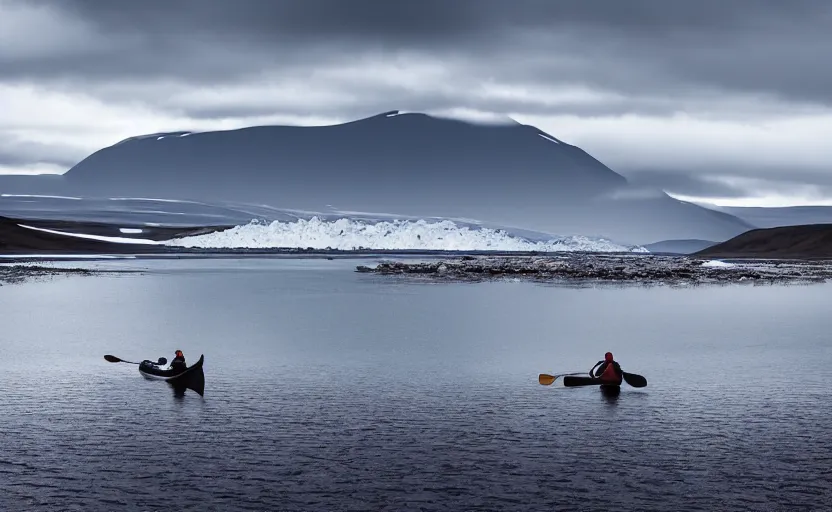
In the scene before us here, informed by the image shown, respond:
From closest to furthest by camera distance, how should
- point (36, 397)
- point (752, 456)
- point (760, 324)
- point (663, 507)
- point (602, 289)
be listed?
point (663, 507) → point (752, 456) → point (36, 397) → point (760, 324) → point (602, 289)

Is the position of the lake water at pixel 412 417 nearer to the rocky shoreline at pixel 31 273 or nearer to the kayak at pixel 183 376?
the kayak at pixel 183 376

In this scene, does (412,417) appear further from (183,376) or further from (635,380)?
(635,380)

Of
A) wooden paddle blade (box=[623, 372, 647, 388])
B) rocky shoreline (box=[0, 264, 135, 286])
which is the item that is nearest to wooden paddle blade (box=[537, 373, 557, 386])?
wooden paddle blade (box=[623, 372, 647, 388])

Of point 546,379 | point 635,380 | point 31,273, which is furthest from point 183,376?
point 31,273

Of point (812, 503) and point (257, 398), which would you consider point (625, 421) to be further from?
point (257, 398)

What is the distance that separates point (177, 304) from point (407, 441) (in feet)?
132

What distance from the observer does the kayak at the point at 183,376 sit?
2680 cm

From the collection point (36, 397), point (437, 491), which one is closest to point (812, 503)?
point (437, 491)

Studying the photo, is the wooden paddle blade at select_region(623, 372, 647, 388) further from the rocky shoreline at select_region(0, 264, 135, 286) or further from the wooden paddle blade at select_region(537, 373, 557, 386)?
the rocky shoreline at select_region(0, 264, 135, 286)

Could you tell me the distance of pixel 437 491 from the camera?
680 inches

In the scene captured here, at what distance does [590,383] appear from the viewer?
2825cm

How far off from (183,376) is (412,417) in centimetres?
770

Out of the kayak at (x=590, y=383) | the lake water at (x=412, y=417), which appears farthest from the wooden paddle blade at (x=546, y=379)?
the kayak at (x=590, y=383)

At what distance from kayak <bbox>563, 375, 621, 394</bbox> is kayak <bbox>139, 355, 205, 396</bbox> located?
35.0 feet
